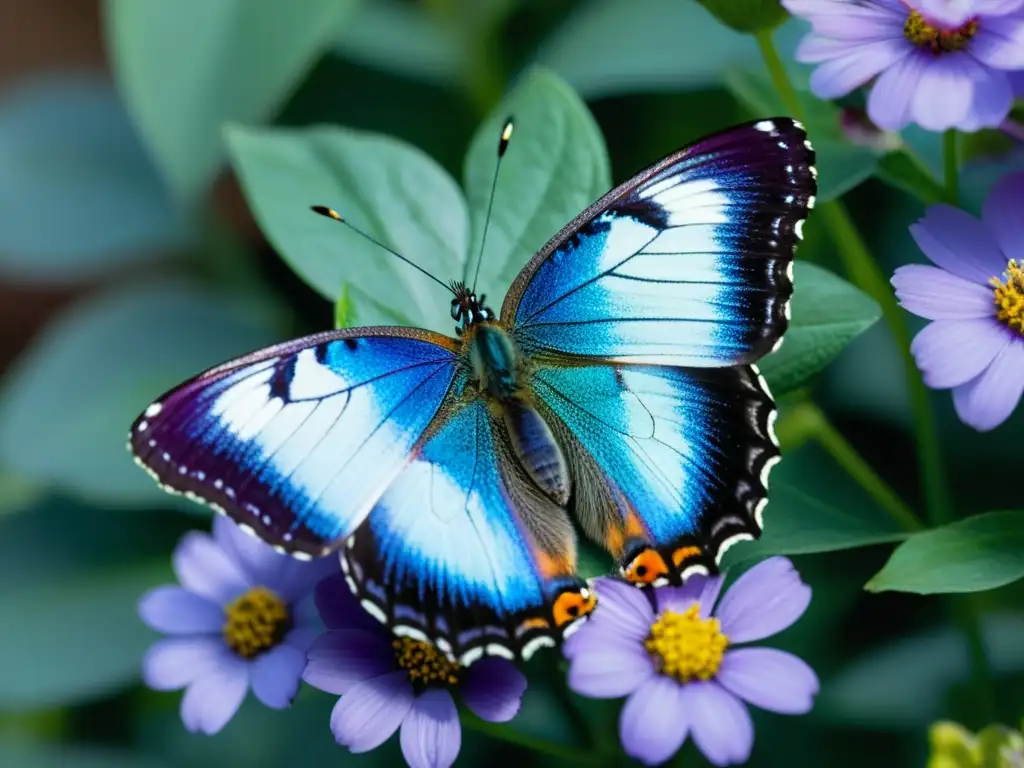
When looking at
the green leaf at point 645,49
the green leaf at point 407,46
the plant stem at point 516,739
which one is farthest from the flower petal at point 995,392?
the green leaf at point 407,46

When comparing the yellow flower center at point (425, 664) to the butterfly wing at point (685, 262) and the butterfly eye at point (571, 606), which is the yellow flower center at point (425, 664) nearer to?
the butterfly eye at point (571, 606)

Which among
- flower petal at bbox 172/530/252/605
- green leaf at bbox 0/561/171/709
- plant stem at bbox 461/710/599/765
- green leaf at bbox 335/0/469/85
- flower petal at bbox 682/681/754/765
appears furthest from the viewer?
green leaf at bbox 335/0/469/85

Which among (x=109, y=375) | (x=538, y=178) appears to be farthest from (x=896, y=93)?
(x=109, y=375)

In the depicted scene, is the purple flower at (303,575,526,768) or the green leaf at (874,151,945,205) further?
the green leaf at (874,151,945,205)

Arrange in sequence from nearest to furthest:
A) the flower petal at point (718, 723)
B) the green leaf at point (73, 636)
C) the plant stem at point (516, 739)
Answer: the flower petal at point (718, 723) < the plant stem at point (516, 739) < the green leaf at point (73, 636)

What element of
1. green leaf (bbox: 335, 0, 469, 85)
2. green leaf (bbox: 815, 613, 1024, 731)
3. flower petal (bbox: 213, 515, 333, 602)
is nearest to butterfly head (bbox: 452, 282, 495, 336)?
flower petal (bbox: 213, 515, 333, 602)

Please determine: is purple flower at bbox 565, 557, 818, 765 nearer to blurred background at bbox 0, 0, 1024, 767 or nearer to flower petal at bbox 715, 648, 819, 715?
flower petal at bbox 715, 648, 819, 715
